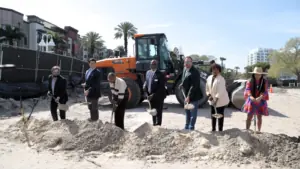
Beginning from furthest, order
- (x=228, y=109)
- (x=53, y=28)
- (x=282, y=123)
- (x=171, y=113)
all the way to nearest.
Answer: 1. (x=53, y=28)
2. (x=228, y=109)
3. (x=171, y=113)
4. (x=282, y=123)

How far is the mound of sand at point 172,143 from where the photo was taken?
4.54 m

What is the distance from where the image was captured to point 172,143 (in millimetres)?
4969

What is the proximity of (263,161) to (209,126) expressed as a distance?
10.7 ft

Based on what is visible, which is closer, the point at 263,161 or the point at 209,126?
the point at 263,161

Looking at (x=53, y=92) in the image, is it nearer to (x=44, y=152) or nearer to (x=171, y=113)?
(x=44, y=152)

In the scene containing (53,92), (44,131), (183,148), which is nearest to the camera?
(183,148)

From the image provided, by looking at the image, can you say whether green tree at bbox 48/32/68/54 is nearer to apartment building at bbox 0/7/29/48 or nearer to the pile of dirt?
apartment building at bbox 0/7/29/48

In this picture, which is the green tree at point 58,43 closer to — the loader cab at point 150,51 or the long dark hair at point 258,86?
the loader cab at point 150,51

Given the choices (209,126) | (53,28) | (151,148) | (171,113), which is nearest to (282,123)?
(209,126)

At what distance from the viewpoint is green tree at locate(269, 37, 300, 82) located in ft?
196

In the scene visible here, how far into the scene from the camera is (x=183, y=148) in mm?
4844

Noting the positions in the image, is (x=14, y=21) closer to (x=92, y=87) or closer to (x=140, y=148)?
(x=92, y=87)

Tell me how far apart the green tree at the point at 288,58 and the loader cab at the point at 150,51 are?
55.6m

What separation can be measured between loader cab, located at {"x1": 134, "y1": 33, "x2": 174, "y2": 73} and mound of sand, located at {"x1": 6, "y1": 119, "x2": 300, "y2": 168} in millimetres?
5097
